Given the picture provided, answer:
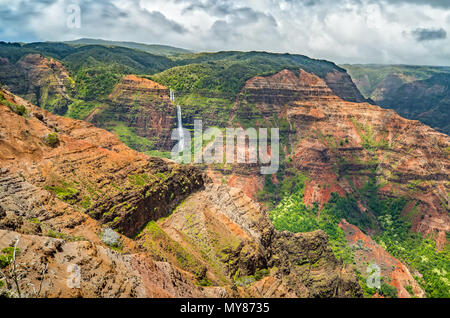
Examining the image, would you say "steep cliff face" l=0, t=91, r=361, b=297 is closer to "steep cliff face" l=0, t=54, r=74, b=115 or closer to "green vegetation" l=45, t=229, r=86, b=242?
"green vegetation" l=45, t=229, r=86, b=242

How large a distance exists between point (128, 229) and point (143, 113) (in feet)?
284

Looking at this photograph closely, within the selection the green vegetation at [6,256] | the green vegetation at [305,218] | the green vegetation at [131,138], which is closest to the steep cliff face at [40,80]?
the green vegetation at [131,138]

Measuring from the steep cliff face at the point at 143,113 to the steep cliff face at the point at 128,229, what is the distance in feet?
222

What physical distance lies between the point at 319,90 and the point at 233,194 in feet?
247

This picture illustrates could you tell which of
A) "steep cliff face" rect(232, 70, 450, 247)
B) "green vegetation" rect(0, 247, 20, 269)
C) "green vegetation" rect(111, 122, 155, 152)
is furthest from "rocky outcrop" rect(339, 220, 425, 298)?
"green vegetation" rect(111, 122, 155, 152)

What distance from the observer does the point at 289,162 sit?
95.1 metres

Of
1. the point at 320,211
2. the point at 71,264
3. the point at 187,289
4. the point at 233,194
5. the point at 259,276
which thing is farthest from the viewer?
the point at 320,211

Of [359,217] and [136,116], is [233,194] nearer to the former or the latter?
[359,217]

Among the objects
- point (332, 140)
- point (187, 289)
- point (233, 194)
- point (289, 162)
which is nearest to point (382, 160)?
point (332, 140)

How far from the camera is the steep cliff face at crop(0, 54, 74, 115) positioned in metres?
125

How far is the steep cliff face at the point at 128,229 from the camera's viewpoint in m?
16.9

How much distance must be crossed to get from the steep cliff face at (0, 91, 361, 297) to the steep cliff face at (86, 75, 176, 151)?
2667 inches

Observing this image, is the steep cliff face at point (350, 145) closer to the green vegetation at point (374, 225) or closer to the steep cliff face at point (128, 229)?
the green vegetation at point (374, 225)
